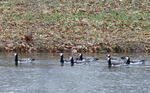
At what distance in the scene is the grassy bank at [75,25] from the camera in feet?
150

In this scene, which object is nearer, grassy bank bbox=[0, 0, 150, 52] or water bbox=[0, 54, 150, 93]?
water bbox=[0, 54, 150, 93]

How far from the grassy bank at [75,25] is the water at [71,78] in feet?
22.5

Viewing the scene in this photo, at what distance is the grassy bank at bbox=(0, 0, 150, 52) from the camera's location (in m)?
45.8

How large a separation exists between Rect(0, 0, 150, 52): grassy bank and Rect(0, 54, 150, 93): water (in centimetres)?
686

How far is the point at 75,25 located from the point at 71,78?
71.3 ft

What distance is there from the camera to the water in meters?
27.5

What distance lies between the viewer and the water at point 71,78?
27547 mm

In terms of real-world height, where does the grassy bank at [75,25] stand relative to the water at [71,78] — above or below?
above

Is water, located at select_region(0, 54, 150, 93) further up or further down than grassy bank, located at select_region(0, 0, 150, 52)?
further down

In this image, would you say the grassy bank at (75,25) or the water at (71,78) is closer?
the water at (71,78)

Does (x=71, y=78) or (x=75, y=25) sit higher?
(x=75, y=25)

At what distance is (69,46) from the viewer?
45.7 m

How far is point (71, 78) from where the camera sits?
31188 mm

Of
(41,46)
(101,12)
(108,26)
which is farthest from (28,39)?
(101,12)
